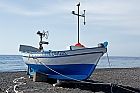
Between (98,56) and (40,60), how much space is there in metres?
3.31

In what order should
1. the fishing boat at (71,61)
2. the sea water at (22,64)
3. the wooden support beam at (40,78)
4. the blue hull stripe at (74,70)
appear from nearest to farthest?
1. the fishing boat at (71,61)
2. the blue hull stripe at (74,70)
3. the wooden support beam at (40,78)
4. the sea water at (22,64)

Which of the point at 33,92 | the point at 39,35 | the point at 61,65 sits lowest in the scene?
the point at 33,92

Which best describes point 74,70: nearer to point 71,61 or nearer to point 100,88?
point 71,61

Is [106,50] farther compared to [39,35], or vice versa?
[39,35]

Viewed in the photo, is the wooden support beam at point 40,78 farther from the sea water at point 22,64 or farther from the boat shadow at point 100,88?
the sea water at point 22,64

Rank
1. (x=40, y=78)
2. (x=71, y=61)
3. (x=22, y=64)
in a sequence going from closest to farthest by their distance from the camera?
(x=71, y=61) → (x=40, y=78) → (x=22, y=64)

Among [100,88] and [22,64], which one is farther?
[22,64]

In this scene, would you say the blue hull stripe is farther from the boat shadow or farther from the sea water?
the sea water

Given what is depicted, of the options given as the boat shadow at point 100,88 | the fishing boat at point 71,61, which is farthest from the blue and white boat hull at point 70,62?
the boat shadow at point 100,88

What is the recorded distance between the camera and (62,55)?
11.3 m

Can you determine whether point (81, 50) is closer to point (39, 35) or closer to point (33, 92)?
point (33, 92)

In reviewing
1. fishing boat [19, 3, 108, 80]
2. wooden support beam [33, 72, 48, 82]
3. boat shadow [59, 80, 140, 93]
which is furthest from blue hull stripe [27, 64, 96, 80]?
wooden support beam [33, 72, 48, 82]

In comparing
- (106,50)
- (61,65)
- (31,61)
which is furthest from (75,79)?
(31,61)

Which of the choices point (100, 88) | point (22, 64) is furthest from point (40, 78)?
point (22, 64)
